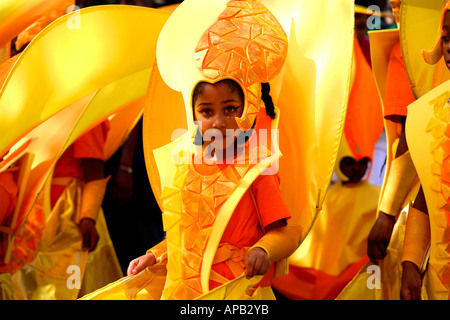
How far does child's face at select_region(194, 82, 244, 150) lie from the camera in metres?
2.10

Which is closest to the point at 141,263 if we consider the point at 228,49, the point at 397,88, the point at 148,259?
the point at 148,259

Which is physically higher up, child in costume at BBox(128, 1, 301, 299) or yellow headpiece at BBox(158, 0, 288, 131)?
yellow headpiece at BBox(158, 0, 288, 131)

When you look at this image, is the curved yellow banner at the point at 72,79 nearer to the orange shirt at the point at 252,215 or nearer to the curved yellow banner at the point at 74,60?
the curved yellow banner at the point at 74,60

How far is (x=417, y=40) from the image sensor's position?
2.38 m

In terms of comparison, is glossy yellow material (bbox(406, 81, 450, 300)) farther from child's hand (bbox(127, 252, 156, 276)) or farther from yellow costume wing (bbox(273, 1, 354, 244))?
child's hand (bbox(127, 252, 156, 276))

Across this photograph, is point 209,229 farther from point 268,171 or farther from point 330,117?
point 330,117

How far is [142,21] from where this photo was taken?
2.64 m

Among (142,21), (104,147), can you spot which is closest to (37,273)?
(104,147)

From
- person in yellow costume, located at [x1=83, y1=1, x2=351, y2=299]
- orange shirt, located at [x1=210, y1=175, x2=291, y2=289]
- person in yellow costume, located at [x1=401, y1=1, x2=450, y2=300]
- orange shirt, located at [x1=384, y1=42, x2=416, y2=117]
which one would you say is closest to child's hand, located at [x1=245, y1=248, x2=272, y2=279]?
person in yellow costume, located at [x1=83, y1=1, x2=351, y2=299]

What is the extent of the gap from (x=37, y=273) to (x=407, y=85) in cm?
177

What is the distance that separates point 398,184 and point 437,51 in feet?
1.76

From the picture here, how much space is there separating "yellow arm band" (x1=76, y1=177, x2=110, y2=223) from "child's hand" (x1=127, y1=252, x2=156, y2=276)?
3.19ft

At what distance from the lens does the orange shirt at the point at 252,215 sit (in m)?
2.11

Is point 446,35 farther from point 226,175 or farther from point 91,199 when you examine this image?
point 91,199
